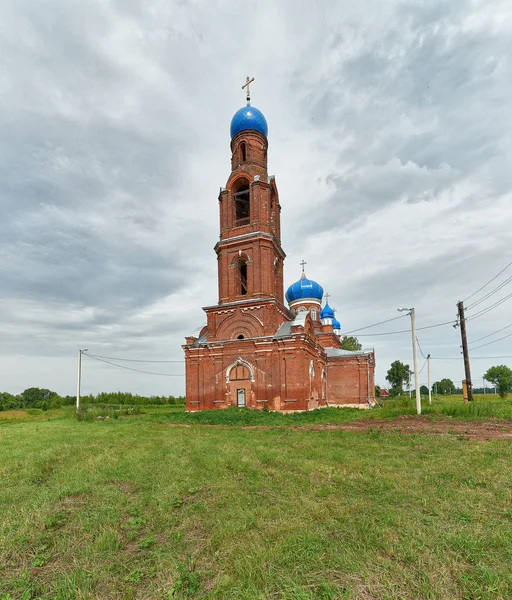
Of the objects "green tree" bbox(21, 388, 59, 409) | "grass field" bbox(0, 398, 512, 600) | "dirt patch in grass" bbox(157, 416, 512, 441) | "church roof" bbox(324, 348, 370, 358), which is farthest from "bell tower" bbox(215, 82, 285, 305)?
"green tree" bbox(21, 388, 59, 409)

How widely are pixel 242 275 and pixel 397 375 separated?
153 feet

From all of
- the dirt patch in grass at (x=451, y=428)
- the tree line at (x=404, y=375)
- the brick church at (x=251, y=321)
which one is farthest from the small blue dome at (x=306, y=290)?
the tree line at (x=404, y=375)

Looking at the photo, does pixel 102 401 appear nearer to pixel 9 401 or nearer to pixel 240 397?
pixel 9 401


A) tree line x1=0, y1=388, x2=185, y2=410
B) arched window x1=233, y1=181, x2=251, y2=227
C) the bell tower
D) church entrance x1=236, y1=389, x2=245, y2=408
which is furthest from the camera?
tree line x1=0, y1=388, x2=185, y2=410

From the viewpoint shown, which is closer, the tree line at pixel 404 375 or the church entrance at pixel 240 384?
the church entrance at pixel 240 384

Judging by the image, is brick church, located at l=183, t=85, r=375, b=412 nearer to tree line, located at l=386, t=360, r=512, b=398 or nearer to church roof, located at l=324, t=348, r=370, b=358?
church roof, located at l=324, t=348, r=370, b=358

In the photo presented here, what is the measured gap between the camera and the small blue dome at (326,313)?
3834 centimetres

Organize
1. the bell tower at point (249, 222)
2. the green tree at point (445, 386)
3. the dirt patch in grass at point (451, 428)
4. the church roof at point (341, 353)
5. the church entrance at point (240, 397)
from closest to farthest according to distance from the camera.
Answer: the dirt patch in grass at point (451, 428)
the church entrance at point (240, 397)
the bell tower at point (249, 222)
the church roof at point (341, 353)
the green tree at point (445, 386)

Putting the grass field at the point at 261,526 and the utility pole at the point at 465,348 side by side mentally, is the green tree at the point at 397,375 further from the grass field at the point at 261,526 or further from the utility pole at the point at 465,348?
the grass field at the point at 261,526

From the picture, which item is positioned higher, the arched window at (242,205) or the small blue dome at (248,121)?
the small blue dome at (248,121)

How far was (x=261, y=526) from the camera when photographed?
15.0 ft

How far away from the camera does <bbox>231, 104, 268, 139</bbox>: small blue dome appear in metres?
25.5

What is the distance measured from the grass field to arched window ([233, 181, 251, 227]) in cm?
1926

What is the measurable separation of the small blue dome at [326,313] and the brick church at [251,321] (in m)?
11.0
